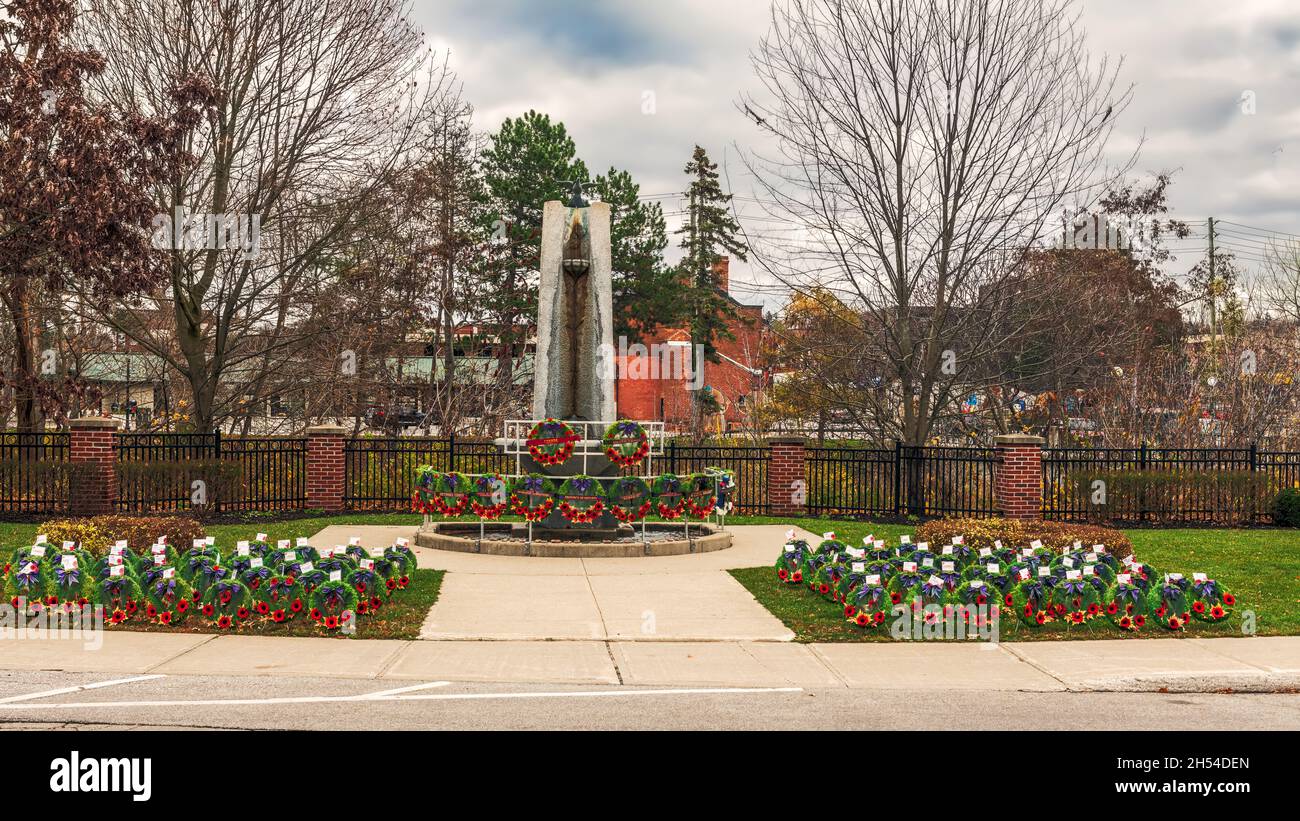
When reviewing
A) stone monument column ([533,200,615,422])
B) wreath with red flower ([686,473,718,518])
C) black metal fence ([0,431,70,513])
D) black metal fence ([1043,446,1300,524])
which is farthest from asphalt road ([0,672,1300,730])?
black metal fence ([1043,446,1300,524])

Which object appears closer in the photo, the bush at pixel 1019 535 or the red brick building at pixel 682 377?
the bush at pixel 1019 535

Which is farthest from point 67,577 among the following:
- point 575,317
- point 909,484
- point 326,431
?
point 909,484

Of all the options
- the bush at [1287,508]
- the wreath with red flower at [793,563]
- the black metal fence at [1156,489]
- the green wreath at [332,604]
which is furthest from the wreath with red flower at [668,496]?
the bush at [1287,508]

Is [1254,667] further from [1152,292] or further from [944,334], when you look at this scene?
[1152,292]

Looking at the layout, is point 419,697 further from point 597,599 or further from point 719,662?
point 597,599

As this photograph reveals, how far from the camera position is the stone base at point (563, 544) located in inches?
583

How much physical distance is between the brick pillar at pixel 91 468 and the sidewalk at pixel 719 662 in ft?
33.8

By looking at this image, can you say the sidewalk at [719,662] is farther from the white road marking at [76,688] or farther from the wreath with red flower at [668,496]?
the wreath with red flower at [668,496]

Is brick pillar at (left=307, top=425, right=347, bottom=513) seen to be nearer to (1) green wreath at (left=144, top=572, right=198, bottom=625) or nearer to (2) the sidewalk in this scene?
(1) green wreath at (left=144, top=572, right=198, bottom=625)

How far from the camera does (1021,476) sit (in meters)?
18.9

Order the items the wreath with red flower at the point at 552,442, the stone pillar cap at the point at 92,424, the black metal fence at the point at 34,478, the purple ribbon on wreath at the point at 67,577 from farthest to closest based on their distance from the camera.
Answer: the black metal fence at the point at 34,478
the stone pillar cap at the point at 92,424
the wreath with red flower at the point at 552,442
the purple ribbon on wreath at the point at 67,577

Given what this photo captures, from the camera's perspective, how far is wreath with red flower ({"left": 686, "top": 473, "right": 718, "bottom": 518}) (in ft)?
50.2

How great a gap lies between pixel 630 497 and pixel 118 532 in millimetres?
6318

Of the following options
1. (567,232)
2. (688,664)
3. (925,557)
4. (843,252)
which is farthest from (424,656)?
(843,252)
